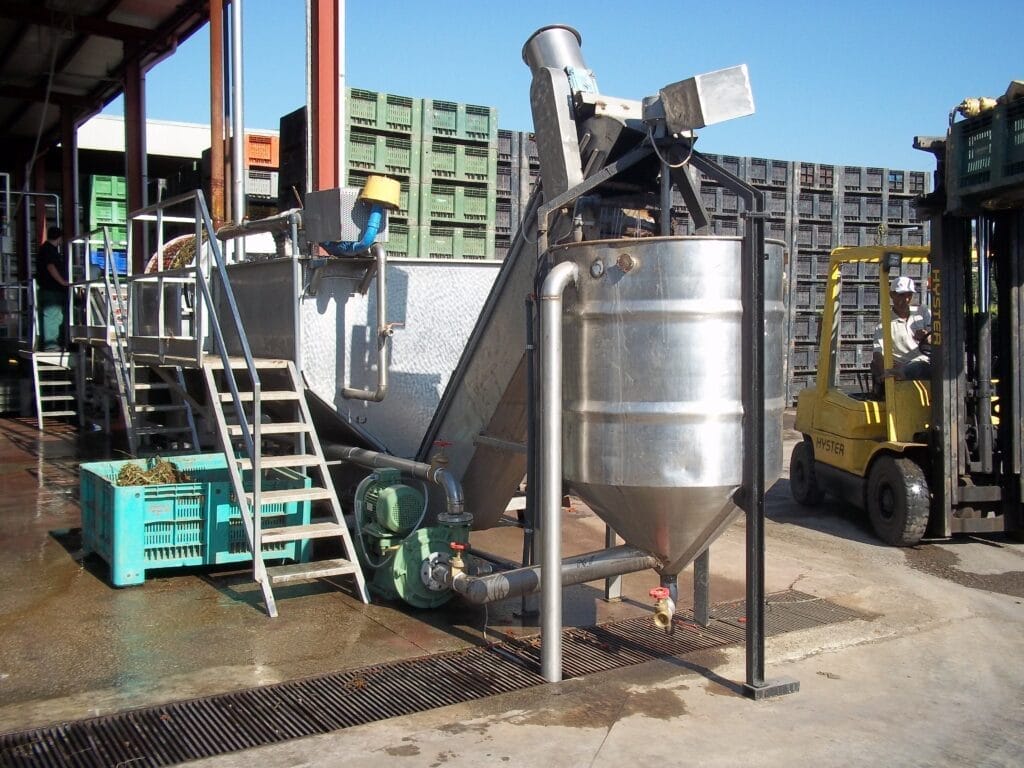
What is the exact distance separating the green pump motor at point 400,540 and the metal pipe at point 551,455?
1121 mm

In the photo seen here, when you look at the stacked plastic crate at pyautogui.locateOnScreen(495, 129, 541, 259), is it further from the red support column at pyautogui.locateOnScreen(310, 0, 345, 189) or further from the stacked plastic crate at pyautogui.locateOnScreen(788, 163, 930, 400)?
the stacked plastic crate at pyautogui.locateOnScreen(788, 163, 930, 400)

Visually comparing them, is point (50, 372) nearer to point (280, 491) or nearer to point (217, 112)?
point (217, 112)

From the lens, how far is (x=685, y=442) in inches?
190

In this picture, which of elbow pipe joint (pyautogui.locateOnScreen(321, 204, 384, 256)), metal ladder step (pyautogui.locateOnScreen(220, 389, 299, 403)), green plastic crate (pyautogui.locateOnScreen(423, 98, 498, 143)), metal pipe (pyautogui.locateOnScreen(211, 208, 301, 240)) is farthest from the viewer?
green plastic crate (pyautogui.locateOnScreen(423, 98, 498, 143))

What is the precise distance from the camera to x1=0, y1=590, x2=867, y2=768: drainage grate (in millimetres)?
4285

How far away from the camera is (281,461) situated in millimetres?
6828

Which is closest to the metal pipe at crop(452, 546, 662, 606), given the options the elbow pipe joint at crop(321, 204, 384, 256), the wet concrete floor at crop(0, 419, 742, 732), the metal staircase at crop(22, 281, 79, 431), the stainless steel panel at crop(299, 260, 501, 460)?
the wet concrete floor at crop(0, 419, 742, 732)

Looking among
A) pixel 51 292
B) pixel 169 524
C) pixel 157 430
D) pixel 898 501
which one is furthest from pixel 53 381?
pixel 898 501

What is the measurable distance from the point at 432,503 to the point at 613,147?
2974mm

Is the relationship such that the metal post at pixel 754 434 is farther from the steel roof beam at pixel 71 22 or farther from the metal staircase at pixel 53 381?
the steel roof beam at pixel 71 22

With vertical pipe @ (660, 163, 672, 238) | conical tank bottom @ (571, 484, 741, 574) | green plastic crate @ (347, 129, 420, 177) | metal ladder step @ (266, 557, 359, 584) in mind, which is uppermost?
green plastic crate @ (347, 129, 420, 177)

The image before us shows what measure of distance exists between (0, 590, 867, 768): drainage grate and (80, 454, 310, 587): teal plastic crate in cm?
215

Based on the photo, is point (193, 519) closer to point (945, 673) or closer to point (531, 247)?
point (531, 247)

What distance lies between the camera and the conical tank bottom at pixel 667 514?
4.93 metres
